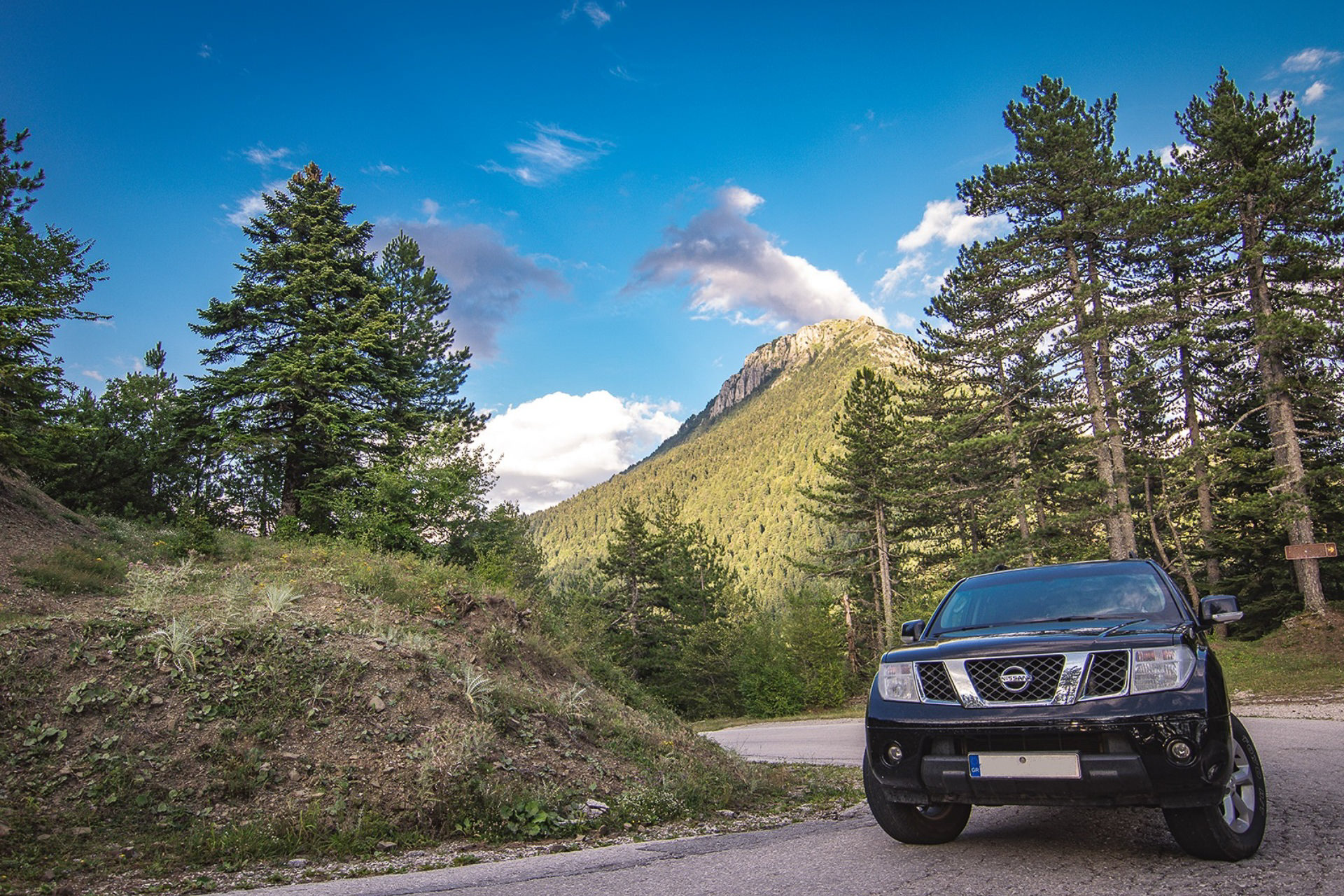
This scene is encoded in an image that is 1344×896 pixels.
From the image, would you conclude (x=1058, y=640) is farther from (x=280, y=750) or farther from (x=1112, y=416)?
(x=1112, y=416)

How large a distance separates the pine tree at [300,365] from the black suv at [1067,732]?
19.3m

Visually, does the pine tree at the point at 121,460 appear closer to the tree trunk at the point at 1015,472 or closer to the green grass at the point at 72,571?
the green grass at the point at 72,571

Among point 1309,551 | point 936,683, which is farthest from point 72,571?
point 1309,551

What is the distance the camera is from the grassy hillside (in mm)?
4527

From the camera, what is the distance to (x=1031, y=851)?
372 centimetres

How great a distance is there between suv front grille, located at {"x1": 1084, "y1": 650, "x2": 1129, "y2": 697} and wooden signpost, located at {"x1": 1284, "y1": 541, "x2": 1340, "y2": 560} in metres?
21.5

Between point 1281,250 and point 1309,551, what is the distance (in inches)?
355

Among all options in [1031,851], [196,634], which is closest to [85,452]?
[196,634]

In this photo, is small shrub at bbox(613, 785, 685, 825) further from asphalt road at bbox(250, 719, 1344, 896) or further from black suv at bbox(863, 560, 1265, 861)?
black suv at bbox(863, 560, 1265, 861)

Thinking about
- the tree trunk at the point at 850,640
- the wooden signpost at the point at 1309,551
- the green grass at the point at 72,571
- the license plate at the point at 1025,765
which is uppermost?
the green grass at the point at 72,571

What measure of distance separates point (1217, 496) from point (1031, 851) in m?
Answer: 29.7

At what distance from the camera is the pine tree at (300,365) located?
1989 centimetres

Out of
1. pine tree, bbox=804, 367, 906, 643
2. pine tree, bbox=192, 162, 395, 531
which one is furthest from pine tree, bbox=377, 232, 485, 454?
pine tree, bbox=804, 367, 906, 643

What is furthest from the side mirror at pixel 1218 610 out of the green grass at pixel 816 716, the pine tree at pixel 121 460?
the pine tree at pixel 121 460
